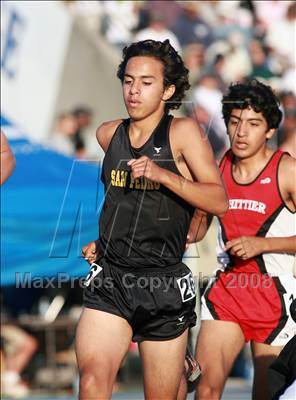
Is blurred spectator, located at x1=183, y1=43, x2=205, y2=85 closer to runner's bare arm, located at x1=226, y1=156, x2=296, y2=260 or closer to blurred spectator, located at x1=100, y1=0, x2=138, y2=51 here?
blurred spectator, located at x1=100, y1=0, x2=138, y2=51

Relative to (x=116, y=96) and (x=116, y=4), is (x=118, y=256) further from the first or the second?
(x=116, y=4)

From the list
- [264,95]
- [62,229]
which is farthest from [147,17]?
[264,95]

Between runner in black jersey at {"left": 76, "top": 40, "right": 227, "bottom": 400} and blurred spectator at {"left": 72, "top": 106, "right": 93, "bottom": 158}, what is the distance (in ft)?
20.2

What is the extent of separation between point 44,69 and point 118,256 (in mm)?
7339

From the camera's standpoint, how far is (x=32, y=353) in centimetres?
1141

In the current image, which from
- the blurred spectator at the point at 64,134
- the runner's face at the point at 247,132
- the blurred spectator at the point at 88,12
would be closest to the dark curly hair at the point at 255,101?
the runner's face at the point at 247,132

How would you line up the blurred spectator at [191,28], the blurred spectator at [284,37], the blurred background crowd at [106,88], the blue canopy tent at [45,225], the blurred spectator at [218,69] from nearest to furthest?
1. the blue canopy tent at [45,225]
2. the blurred background crowd at [106,88]
3. the blurred spectator at [218,69]
4. the blurred spectator at [191,28]
5. the blurred spectator at [284,37]

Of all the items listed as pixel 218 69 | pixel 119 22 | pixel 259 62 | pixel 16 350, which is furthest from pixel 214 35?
pixel 16 350

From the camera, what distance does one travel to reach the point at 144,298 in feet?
17.3

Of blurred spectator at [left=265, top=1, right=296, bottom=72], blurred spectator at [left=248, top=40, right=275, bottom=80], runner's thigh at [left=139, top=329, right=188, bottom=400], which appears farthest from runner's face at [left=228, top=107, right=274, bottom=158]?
→ blurred spectator at [left=265, top=1, right=296, bottom=72]

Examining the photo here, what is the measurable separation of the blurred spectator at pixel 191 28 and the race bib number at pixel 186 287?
9446mm

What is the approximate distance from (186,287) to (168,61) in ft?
4.01

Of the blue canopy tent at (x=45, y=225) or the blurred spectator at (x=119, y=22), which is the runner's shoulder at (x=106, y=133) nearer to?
the blue canopy tent at (x=45, y=225)

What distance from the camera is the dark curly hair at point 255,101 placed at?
6617 mm
